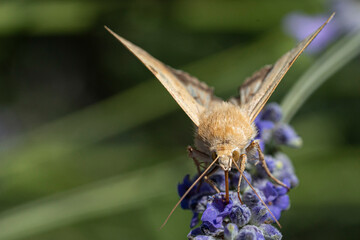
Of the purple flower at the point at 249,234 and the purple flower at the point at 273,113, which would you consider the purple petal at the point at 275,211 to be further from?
the purple flower at the point at 273,113

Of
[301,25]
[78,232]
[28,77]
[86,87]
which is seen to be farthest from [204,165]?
[28,77]

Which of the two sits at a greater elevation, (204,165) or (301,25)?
(301,25)

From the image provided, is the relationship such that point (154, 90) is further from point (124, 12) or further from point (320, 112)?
point (320, 112)

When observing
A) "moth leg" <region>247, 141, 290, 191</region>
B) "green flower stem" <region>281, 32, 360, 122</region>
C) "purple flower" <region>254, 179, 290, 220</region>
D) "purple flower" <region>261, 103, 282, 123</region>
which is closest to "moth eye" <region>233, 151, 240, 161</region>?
"moth leg" <region>247, 141, 290, 191</region>

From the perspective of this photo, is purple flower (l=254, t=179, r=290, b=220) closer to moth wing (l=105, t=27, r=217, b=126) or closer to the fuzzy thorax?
the fuzzy thorax

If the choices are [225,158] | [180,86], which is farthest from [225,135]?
[180,86]

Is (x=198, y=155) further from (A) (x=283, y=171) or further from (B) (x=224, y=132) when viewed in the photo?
(A) (x=283, y=171)
